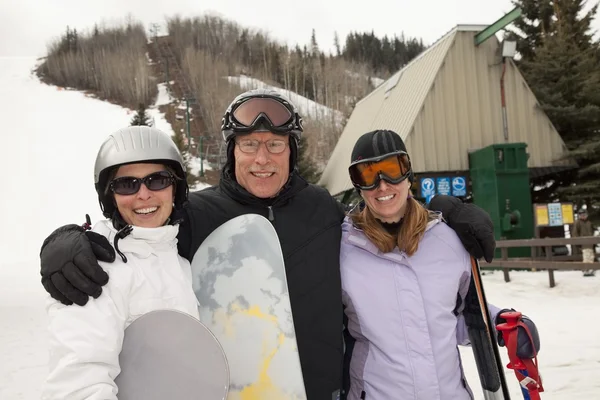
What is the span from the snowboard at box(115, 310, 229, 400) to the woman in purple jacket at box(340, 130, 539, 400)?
2.41 feet

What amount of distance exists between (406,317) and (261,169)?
988mm

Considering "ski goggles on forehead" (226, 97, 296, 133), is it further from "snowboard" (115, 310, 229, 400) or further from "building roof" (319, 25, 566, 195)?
"building roof" (319, 25, 566, 195)

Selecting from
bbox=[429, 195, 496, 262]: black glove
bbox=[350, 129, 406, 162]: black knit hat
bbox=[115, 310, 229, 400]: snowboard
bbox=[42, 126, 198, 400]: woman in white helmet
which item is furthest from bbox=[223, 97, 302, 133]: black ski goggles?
bbox=[115, 310, 229, 400]: snowboard

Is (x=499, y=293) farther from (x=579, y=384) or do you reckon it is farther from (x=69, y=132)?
(x=69, y=132)

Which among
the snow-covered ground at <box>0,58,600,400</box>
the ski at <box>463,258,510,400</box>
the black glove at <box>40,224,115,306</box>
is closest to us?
the black glove at <box>40,224,115,306</box>

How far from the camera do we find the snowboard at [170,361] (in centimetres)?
161

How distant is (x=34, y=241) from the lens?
23.3 meters

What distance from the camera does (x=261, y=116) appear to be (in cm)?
244

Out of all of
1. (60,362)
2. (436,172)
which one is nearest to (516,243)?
(436,172)

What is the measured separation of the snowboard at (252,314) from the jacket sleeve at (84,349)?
2.26 feet

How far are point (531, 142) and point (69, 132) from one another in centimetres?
3643

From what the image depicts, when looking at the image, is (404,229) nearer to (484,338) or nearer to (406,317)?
(406,317)

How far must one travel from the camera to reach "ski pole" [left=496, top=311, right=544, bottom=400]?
7.25 feet

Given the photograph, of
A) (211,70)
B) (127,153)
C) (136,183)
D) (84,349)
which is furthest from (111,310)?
(211,70)
